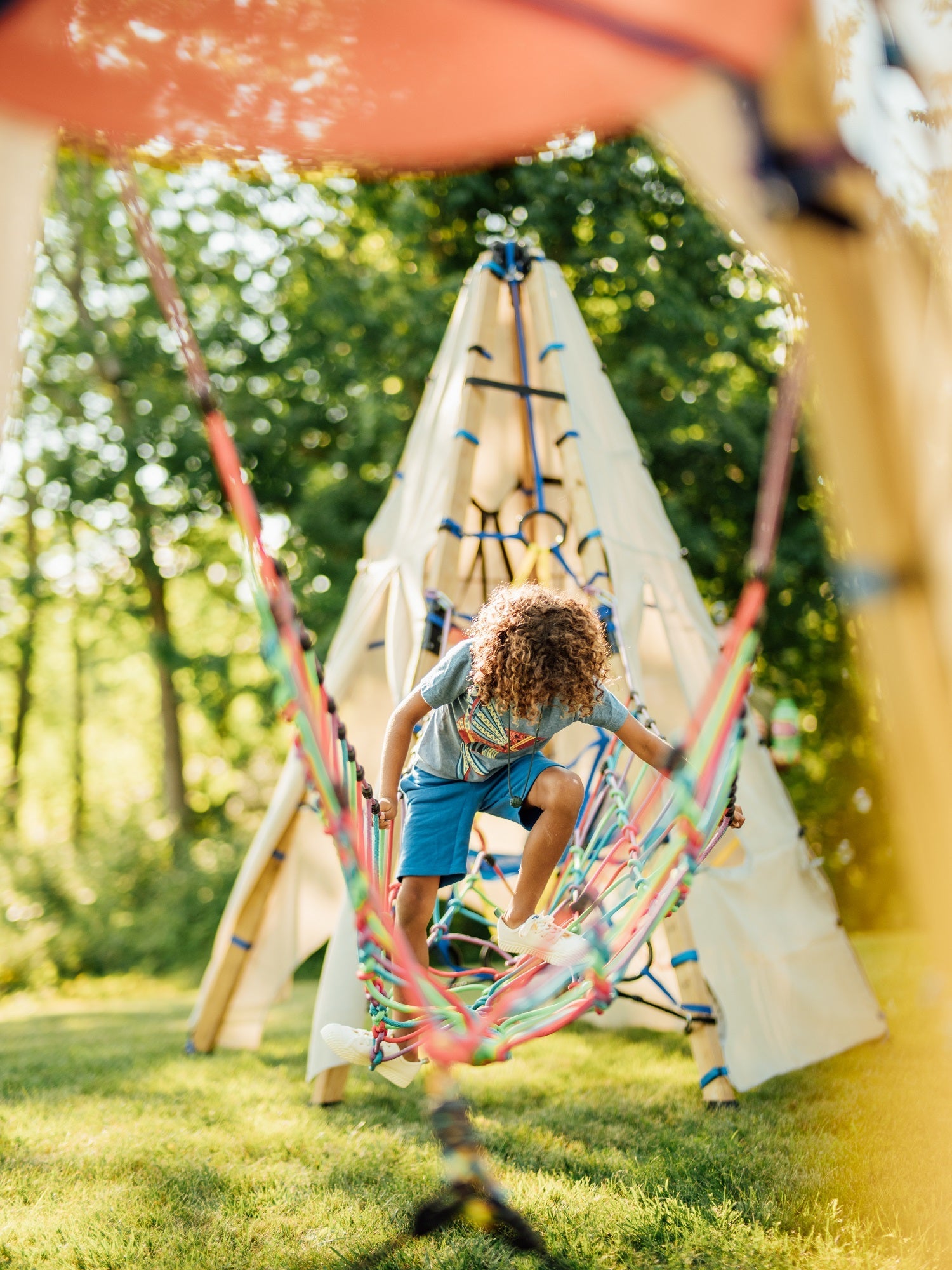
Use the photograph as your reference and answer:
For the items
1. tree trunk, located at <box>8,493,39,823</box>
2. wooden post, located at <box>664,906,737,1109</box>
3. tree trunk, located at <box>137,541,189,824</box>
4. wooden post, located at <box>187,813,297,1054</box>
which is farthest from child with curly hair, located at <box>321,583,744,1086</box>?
tree trunk, located at <box>8,493,39,823</box>

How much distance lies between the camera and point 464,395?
359cm

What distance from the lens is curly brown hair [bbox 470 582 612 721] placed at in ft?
7.34

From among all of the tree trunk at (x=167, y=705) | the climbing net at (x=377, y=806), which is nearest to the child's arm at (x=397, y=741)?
the climbing net at (x=377, y=806)

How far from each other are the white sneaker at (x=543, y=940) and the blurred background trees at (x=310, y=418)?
5.67 meters

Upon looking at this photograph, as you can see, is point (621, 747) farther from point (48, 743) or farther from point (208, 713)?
point (48, 743)

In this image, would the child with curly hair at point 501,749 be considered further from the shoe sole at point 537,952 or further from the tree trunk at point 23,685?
the tree trunk at point 23,685

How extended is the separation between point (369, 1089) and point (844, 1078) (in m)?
1.62

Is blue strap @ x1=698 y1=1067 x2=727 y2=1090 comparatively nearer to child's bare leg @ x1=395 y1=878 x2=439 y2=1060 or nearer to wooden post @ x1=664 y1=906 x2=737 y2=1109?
wooden post @ x1=664 y1=906 x2=737 y2=1109

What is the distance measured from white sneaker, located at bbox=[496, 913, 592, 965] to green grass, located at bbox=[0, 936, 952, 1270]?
59cm

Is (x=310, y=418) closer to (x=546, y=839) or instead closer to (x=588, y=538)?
(x=588, y=538)

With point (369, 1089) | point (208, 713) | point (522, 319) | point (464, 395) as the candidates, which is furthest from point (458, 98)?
point (208, 713)

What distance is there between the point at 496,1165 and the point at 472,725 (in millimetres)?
1159

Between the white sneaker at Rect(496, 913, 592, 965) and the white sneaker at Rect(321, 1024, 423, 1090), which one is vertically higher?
the white sneaker at Rect(496, 913, 592, 965)

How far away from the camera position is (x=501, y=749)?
95.4 inches
